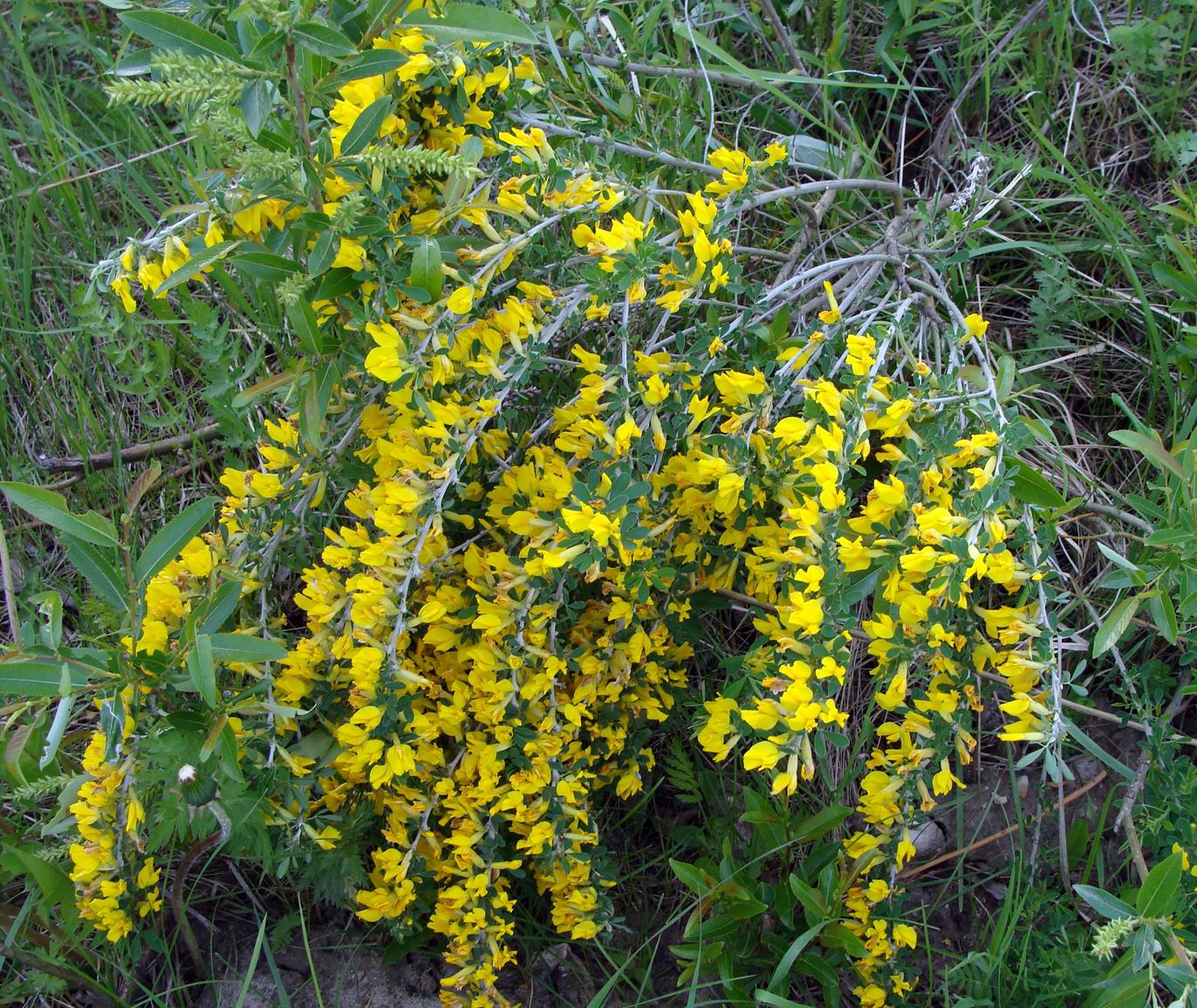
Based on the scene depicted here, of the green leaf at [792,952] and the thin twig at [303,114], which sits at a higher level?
the thin twig at [303,114]

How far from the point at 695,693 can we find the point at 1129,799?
868 millimetres

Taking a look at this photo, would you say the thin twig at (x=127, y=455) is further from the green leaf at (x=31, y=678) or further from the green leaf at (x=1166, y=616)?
the green leaf at (x=1166, y=616)

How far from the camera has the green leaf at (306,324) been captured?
5.75 ft

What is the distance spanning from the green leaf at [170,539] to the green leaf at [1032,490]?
141cm

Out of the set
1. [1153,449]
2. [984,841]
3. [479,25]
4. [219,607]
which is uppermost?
[479,25]

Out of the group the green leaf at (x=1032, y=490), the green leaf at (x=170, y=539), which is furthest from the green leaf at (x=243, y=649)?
the green leaf at (x=1032, y=490)

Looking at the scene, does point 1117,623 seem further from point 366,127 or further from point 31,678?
point 31,678

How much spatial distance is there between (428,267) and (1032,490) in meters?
1.13

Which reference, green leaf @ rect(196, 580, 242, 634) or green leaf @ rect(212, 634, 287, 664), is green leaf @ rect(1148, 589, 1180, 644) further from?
green leaf @ rect(196, 580, 242, 634)

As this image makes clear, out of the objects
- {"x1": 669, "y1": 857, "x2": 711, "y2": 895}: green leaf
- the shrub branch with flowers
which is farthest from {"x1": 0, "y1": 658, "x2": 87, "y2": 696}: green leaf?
{"x1": 669, "y1": 857, "x2": 711, "y2": 895}: green leaf

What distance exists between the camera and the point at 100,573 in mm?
1780

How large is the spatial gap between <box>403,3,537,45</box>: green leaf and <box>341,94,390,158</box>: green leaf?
14 centimetres

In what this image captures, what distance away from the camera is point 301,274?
1728 millimetres

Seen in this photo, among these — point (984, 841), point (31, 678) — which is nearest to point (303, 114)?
point (31, 678)
